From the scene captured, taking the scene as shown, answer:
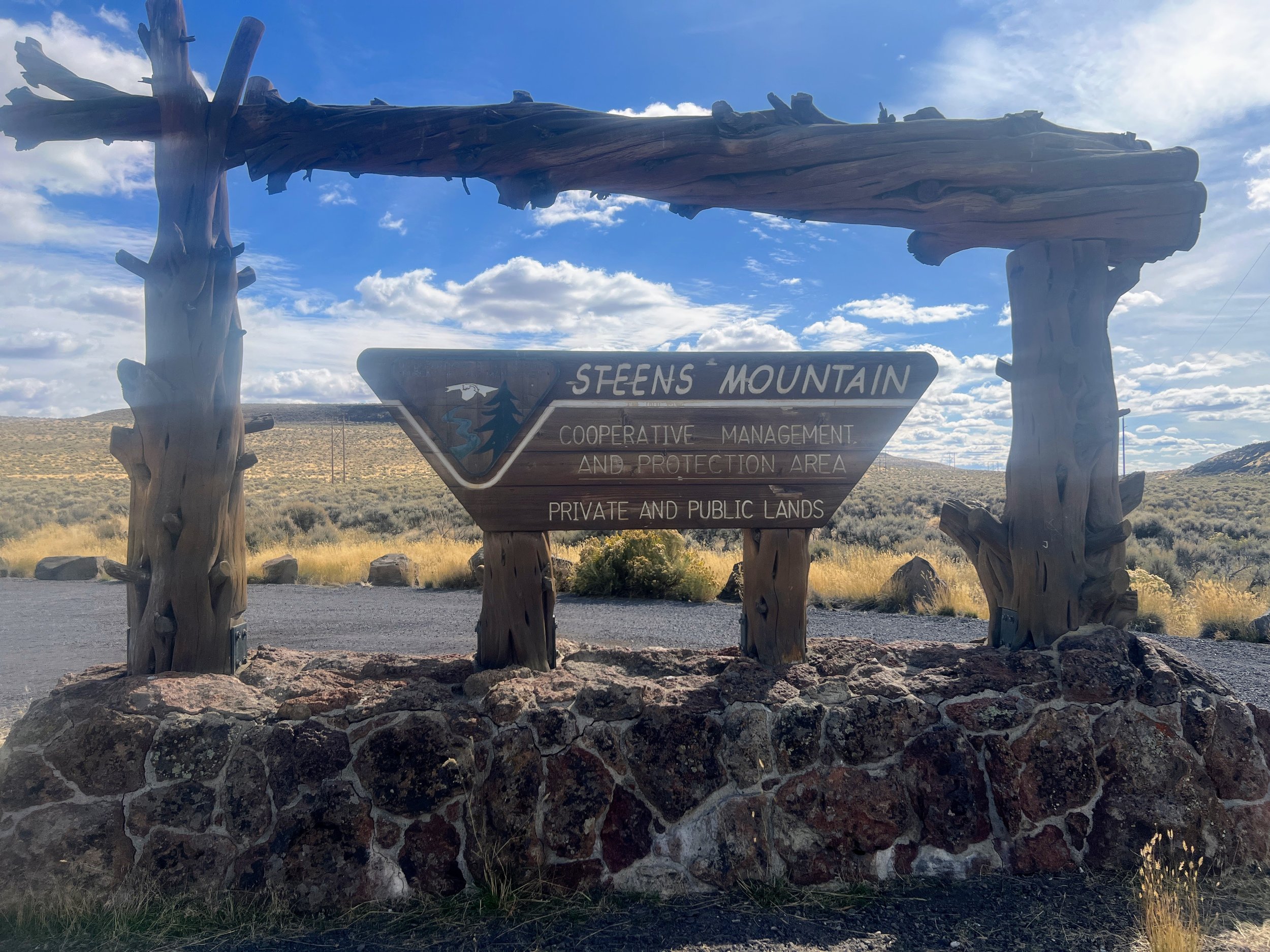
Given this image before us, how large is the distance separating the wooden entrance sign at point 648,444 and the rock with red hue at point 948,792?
0.76m

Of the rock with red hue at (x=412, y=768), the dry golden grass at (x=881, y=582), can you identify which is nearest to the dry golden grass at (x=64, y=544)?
the dry golden grass at (x=881, y=582)

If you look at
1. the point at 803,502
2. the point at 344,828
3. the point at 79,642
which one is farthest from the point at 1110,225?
the point at 79,642

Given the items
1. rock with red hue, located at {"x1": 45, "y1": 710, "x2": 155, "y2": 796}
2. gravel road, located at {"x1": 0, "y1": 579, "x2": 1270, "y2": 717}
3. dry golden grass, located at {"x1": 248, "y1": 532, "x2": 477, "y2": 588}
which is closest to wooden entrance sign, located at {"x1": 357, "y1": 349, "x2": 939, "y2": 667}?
rock with red hue, located at {"x1": 45, "y1": 710, "x2": 155, "y2": 796}

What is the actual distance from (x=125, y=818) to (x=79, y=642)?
633 cm

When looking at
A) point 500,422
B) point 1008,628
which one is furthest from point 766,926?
point 500,422

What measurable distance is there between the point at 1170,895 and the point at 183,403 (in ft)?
15.5

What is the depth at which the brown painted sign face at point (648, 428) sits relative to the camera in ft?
11.8

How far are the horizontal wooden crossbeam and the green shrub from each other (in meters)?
6.90

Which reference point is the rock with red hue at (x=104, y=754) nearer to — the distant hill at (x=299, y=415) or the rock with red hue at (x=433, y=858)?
the rock with red hue at (x=433, y=858)

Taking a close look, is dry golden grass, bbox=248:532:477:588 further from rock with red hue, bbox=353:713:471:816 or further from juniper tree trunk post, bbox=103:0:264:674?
rock with red hue, bbox=353:713:471:816

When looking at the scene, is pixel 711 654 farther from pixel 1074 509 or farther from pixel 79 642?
pixel 79 642

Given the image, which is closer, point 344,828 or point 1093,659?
point 344,828

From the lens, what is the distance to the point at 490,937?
2865mm

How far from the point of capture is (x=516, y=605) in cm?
363
